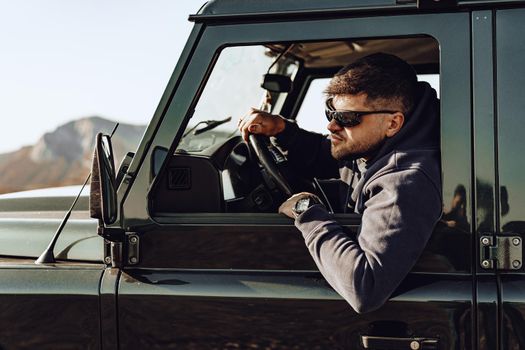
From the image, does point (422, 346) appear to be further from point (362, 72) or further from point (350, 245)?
point (362, 72)

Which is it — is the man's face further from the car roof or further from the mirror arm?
the mirror arm

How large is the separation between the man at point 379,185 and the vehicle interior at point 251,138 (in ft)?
0.47

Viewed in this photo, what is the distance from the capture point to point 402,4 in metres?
1.95

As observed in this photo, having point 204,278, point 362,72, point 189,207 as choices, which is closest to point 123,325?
point 204,278

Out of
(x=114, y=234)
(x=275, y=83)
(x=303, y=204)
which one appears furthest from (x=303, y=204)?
(x=275, y=83)

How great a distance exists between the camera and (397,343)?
6.11 feet

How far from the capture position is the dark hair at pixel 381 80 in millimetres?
2096

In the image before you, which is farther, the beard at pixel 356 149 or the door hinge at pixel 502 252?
the beard at pixel 356 149

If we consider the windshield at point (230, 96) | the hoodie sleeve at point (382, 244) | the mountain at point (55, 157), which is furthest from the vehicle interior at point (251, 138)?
the mountain at point (55, 157)

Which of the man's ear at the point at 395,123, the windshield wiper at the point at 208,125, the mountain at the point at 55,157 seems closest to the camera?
the man's ear at the point at 395,123

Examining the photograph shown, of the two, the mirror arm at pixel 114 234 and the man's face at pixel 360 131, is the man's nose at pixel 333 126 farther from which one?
the mirror arm at pixel 114 234

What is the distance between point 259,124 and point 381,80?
60 cm

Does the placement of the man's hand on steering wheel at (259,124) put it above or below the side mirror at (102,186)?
above

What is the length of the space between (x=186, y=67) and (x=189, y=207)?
439mm
